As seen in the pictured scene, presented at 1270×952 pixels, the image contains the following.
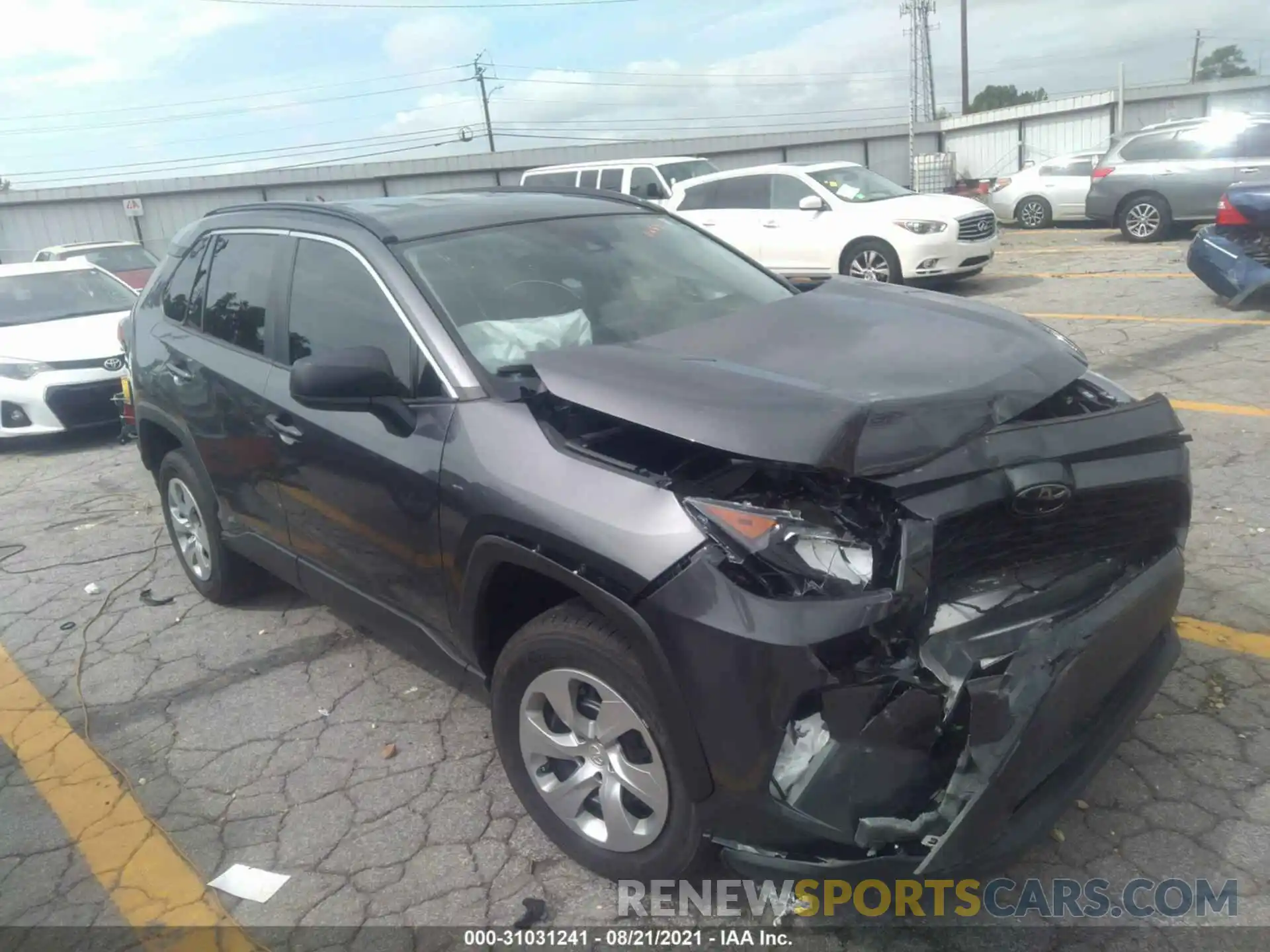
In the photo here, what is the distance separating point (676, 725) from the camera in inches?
87.0

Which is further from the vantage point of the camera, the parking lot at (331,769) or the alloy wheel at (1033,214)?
the alloy wheel at (1033,214)

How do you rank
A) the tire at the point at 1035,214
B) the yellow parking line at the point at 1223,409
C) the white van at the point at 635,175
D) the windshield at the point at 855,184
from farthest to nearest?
the tire at the point at 1035,214
the white van at the point at 635,175
the windshield at the point at 855,184
the yellow parking line at the point at 1223,409

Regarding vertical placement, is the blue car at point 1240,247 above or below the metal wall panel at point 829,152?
below

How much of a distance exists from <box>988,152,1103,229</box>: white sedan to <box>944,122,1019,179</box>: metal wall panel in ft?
Answer: 33.6

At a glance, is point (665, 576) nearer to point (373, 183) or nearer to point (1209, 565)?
point (1209, 565)

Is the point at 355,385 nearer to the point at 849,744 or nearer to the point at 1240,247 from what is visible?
the point at 849,744

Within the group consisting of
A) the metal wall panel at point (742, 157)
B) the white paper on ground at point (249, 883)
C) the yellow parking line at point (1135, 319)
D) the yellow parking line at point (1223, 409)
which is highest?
the metal wall panel at point (742, 157)

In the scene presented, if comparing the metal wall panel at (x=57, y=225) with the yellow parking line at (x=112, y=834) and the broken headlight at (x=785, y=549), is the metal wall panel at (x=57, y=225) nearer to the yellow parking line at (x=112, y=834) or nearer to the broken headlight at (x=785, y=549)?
the yellow parking line at (x=112, y=834)

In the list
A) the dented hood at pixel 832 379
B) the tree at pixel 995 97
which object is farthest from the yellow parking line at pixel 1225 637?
the tree at pixel 995 97

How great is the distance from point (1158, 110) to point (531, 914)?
96.3 ft

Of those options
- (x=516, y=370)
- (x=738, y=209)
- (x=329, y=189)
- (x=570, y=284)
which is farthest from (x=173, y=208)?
(x=516, y=370)

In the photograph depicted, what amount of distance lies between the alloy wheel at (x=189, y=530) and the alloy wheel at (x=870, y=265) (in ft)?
29.0

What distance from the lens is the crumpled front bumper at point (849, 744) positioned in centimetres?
201

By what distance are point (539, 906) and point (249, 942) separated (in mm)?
822
